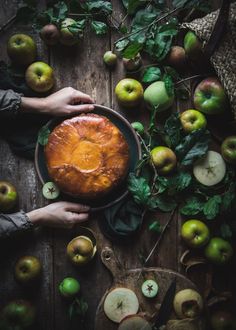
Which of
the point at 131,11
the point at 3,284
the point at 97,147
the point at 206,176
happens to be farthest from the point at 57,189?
the point at 131,11

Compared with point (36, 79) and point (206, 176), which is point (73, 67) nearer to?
point (36, 79)

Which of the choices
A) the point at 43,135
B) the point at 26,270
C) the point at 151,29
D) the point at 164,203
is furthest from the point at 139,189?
the point at 151,29

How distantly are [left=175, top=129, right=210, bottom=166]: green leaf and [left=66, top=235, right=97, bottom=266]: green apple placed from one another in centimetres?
55

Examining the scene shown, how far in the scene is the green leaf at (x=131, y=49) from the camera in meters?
1.98

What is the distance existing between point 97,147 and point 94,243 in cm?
44

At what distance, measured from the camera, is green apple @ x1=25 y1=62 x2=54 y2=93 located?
200 cm

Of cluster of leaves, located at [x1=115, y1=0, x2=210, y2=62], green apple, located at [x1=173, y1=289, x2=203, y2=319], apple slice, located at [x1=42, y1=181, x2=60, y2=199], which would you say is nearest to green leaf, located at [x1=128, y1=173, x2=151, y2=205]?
apple slice, located at [x1=42, y1=181, x2=60, y2=199]

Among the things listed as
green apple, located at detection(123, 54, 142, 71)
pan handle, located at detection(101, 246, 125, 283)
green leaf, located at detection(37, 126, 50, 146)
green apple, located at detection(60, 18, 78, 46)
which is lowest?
pan handle, located at detection(101, 246, 125, 283)

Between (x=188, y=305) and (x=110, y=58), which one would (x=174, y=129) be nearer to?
(x=110, y=58)

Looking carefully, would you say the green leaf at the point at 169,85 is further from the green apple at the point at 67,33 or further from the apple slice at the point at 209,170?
the green apple at the point at 67,33

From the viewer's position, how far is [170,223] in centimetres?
206

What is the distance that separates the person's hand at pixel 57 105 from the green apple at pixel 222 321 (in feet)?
3.44

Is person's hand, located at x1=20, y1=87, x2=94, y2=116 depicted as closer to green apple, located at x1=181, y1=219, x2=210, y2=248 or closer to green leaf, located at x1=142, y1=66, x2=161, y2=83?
green leaf, located at x1=142, y1=66, x2=161, y2=83

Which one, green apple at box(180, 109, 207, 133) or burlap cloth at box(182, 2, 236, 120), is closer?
burlap cloth at box(182, 2, 236, 120)
